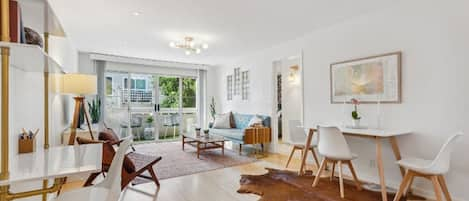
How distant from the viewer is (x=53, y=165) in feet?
4.23

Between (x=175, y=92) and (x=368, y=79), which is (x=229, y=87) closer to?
(x=175, y=92)

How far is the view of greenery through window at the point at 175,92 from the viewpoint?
715 cm

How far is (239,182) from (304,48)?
2672mm

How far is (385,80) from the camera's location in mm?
3197

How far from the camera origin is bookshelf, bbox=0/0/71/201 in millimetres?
1056

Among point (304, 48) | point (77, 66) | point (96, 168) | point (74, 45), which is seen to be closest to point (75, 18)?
point (74, 45)

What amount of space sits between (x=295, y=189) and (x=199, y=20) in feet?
8.86

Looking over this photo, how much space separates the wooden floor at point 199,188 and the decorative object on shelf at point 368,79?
61.0 inches

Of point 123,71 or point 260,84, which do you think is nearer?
point 260,84

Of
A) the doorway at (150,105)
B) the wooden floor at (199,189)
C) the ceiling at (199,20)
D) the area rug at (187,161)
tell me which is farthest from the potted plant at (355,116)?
the doorway at (150,105)

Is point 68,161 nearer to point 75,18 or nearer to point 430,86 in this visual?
point 75,18

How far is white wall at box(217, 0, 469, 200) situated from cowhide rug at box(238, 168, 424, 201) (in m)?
0.56

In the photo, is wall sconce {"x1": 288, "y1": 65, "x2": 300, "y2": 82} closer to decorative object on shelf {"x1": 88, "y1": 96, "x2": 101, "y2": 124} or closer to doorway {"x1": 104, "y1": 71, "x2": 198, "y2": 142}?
doorway {"x1": 104, "y1": 71, "x2": 198, "y2": 142}

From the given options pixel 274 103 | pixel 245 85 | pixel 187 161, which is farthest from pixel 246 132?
pixel 245 85
